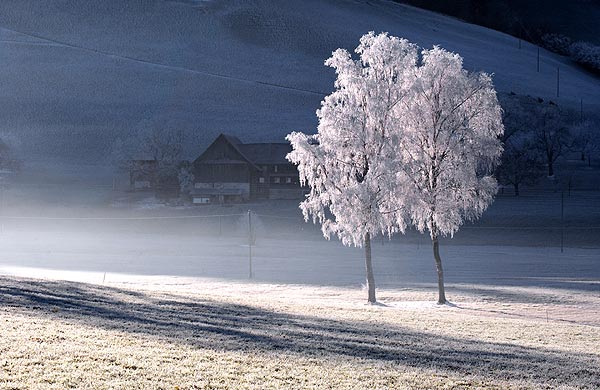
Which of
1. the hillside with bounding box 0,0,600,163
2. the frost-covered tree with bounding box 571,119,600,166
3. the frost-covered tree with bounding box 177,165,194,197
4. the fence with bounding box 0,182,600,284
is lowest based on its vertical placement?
the fence with bounding box 0,182,600,284

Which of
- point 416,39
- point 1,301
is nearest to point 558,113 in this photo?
point 416,39

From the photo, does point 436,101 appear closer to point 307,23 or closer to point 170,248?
point 170,248

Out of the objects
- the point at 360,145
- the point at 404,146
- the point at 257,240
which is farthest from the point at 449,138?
the point at 257,240

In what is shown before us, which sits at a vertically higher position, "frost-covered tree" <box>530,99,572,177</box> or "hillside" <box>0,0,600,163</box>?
"hillside" <box>0,0,600,163</box>

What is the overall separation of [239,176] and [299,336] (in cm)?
9278

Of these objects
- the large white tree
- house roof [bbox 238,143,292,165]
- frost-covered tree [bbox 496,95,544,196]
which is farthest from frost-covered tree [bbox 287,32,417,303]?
house roof [bbox 238,143,292,165]

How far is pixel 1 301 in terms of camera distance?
935 inches

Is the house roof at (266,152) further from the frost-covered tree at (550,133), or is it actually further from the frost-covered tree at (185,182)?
the frost-covered tree at (550,133)

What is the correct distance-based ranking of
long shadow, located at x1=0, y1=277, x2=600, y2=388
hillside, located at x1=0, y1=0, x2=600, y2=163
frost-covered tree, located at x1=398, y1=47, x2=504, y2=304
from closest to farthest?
long shadow, located at x1=0, y1=277, x2=600, y2=388 → frost-covered tree, located at x1=398, y1=47, x2=504, y2=304 → hillside, located at x1=0, y1=0, x2=600, y2=163

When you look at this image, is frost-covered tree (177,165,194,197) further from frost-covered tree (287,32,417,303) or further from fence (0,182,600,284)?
frost-covered tree (287,32,417,303)

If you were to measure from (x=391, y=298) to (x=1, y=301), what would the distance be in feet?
80.5

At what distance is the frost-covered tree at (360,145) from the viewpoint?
4088cm

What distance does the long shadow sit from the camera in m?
18.1

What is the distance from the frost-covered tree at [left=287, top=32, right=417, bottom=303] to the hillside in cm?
8835
